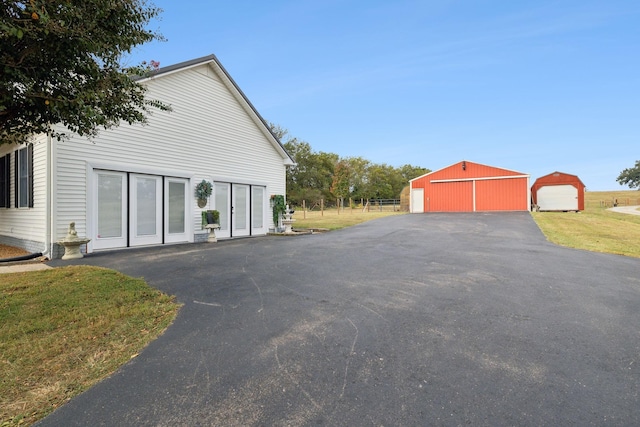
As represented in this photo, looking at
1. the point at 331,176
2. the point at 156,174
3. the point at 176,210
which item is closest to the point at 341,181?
the point at 331,176

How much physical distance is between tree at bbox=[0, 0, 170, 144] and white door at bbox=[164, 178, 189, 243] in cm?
563

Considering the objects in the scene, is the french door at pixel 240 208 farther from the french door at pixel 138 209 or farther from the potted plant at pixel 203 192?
the french door at pixel 138 209

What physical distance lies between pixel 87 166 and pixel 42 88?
17.4ft

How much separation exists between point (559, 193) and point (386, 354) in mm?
32016

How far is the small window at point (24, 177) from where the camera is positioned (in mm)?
8172

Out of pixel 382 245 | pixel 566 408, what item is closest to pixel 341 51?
pixel 382 245

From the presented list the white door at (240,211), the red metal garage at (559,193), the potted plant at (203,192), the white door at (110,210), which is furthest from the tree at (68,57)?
the red metal garage at (559,193)

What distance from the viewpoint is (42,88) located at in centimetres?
372

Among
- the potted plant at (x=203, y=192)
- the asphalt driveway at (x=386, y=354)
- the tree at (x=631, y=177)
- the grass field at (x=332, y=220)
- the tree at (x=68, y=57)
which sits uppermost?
the tree at (x=631, y=177)

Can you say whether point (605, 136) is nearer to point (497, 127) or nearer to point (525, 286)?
point (497, 127)

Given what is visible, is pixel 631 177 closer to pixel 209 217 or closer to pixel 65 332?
→ pixel 209 217

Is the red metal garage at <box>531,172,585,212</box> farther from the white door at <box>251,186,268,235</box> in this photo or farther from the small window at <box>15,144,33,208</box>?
the small window at <box>15,144,33,208</box>

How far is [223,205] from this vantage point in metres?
12.0

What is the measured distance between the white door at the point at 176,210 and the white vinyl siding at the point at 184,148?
21 cm
